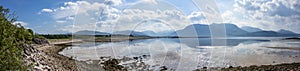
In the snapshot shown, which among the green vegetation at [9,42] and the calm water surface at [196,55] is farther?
the calm water surface at [196,55]

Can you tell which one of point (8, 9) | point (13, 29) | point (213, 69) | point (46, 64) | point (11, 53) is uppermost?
point (8, 9)

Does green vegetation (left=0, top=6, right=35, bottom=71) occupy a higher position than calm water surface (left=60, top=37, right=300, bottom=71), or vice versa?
green vegetation (left=0, top=6, right=35, bottom=71)

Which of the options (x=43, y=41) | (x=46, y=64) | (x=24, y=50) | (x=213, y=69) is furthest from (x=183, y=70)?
(x=43, y=41)

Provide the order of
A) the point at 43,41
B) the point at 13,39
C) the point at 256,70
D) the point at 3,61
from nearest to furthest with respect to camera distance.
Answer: the point at 3,61 → the point at 13,39 → the point at 256,70 → the point at 43,41

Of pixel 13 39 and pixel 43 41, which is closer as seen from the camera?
pixel 13 39

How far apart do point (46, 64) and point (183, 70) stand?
11.8 m

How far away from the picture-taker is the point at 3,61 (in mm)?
8992

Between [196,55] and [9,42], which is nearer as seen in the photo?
[9,42]

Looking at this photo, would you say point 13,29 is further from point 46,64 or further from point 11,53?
point 46,64

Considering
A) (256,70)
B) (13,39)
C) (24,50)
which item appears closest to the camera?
(13,39)

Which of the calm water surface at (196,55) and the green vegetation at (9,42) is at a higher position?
the green vegetation at (9,42)

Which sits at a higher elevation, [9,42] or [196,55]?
[9,42]

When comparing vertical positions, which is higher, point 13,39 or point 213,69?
point 13,39

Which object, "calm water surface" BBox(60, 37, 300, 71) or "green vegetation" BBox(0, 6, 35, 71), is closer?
"green vegetation" BBox(0, 6, 35, 71)
